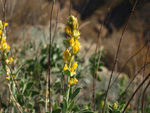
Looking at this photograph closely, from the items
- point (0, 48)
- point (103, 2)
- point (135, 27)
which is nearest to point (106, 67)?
point (135, 27)

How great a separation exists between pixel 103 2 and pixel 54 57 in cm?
317

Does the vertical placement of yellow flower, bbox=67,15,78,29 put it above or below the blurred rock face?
below

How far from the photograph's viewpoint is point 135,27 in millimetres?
4207

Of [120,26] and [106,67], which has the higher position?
[120,26]

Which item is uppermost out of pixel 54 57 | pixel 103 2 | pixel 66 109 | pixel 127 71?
pixel 103 2

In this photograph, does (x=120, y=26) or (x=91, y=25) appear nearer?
(x=120, y=26)

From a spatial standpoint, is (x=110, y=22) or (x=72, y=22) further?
(x=110, y=22)

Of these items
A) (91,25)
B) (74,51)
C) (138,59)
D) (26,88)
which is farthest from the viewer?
(91,25)

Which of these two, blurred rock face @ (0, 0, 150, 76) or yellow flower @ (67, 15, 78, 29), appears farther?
blurred rock face @ (0, 0, 150, 76)

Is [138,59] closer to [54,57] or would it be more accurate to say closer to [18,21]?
[54,57]

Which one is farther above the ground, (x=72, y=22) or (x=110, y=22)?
(x=110, y=22)

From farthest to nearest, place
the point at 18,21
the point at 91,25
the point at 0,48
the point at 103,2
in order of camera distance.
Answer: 1. the point at 91,25
2. the point at 103,2
3. the point at 18,21
4. the point at 0,48

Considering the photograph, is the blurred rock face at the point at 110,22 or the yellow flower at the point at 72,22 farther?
the blurred rock face at the point at 110,22

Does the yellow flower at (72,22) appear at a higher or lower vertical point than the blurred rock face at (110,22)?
lower
